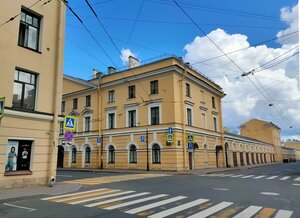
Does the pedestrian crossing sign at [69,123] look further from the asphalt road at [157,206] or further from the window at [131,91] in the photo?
the window at [131,91]

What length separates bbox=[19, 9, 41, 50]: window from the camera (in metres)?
13.5

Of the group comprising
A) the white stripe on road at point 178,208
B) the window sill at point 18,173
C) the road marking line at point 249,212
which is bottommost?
the road marking line at point 249,212

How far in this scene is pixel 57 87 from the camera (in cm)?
1428

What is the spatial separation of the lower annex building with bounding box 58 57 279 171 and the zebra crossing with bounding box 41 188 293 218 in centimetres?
1576

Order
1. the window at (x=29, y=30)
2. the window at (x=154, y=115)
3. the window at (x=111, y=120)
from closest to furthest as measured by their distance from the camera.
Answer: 1. the window at (x=29, y=30)
2. the window at (x=154, y=115)
3. the window at (x=111, y=120)

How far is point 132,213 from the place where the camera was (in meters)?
7.15

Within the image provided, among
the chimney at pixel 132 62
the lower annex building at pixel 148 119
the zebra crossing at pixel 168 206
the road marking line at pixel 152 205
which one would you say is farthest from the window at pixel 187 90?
the road marking line at pixel 152 205

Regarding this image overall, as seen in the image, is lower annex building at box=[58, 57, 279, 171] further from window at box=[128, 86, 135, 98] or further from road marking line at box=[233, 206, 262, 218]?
road marking line at box=[233, 206, 262, 218]

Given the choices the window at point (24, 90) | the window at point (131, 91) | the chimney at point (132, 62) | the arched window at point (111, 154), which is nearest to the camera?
the window at point (24, 90)

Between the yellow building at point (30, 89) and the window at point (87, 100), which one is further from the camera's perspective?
the window at point (87, 100)

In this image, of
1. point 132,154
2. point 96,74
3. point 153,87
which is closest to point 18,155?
point 132,154

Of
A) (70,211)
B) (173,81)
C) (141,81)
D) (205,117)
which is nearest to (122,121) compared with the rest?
(141,81)

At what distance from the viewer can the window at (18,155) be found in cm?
1211

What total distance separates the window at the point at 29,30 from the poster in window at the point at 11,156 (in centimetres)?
500
